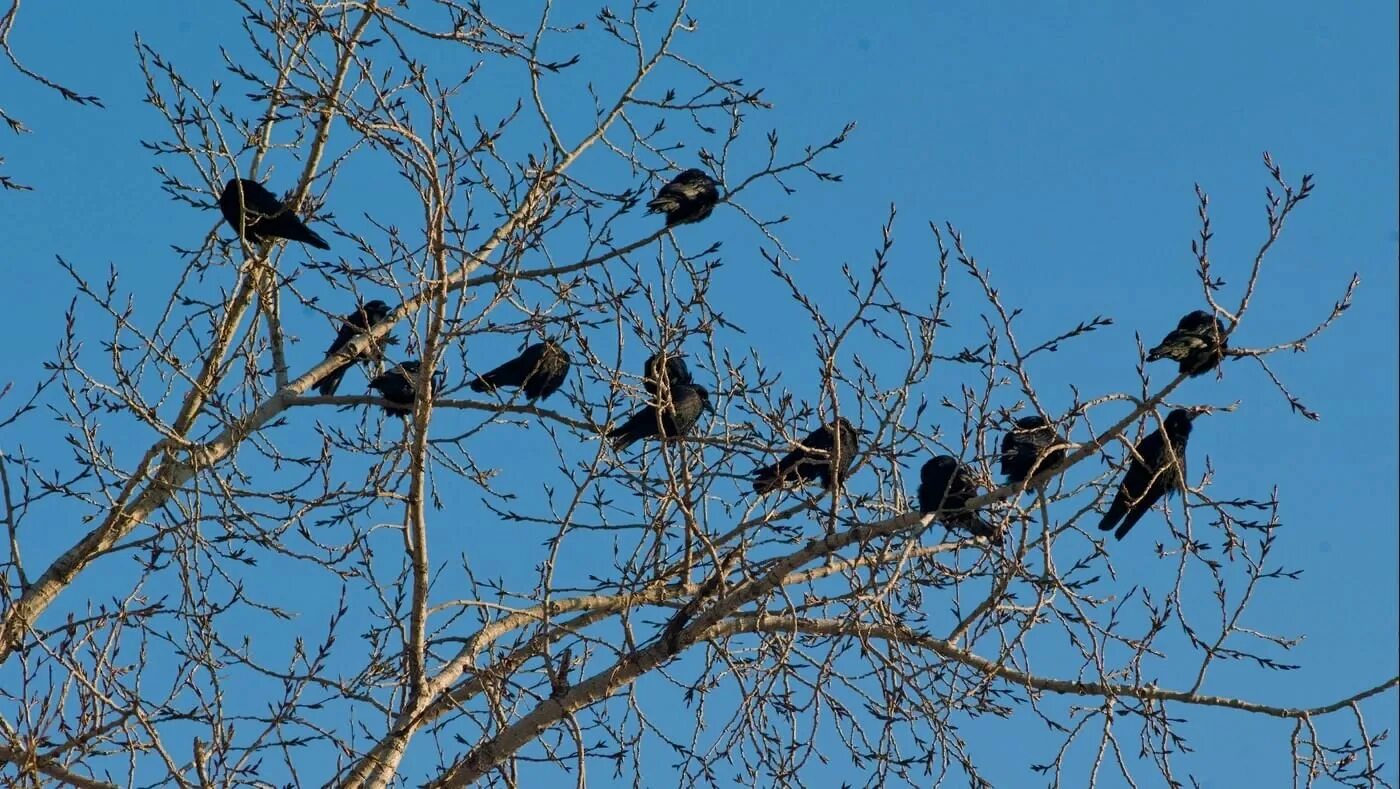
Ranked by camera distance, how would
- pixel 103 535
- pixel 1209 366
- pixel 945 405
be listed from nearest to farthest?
pixel 945 405, pixel 103 535, pixel 1209 366

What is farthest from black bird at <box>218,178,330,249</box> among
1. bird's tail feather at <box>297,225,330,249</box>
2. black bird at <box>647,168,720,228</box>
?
black bird at <box>647,168,720,228</box>

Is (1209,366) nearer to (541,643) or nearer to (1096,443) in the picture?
(1096,443)

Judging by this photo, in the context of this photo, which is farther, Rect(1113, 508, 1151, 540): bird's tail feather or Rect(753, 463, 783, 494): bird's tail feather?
Rect(1113, 508, 1151, 540): bird's tail feather

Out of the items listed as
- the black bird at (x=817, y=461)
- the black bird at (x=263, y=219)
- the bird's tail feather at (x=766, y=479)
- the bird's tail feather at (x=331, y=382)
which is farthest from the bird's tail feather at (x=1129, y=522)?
the bird's tail feather at (x=331, y=382)

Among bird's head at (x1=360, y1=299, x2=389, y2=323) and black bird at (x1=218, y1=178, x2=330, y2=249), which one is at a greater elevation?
bird's head at (x1=360, y1=299, x2=389, y2=323)

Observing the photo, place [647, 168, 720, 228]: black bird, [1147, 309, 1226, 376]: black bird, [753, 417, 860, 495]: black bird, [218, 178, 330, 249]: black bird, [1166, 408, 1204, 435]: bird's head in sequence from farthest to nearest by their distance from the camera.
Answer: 1. [647, 168, 720, 228]: black bird
2. [1166, 408, 1204, 435]: bird's head
3. [218, 178, 330, 249]: black bird
4. [1147, 309, 1226, 376]: black bird
5. [753, 417, 860, 495]: black bird

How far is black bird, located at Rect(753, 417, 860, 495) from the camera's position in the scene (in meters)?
5.27

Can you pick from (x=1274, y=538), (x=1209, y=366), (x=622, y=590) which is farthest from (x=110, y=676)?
(x=1209, y=366)

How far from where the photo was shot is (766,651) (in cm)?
551

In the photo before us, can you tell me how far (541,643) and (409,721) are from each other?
0.52m

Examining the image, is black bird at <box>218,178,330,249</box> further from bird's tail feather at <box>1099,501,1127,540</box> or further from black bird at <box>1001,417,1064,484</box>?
bird's tail feather at <box>1099,501,1127,540</box>

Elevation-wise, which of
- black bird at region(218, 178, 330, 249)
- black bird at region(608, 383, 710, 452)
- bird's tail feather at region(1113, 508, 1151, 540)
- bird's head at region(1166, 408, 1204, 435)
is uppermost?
bird's head at region(1166, 408, 1204, 435)

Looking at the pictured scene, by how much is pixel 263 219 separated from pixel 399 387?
167 centimetres

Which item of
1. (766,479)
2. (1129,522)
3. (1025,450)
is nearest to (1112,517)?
(1129,522)
